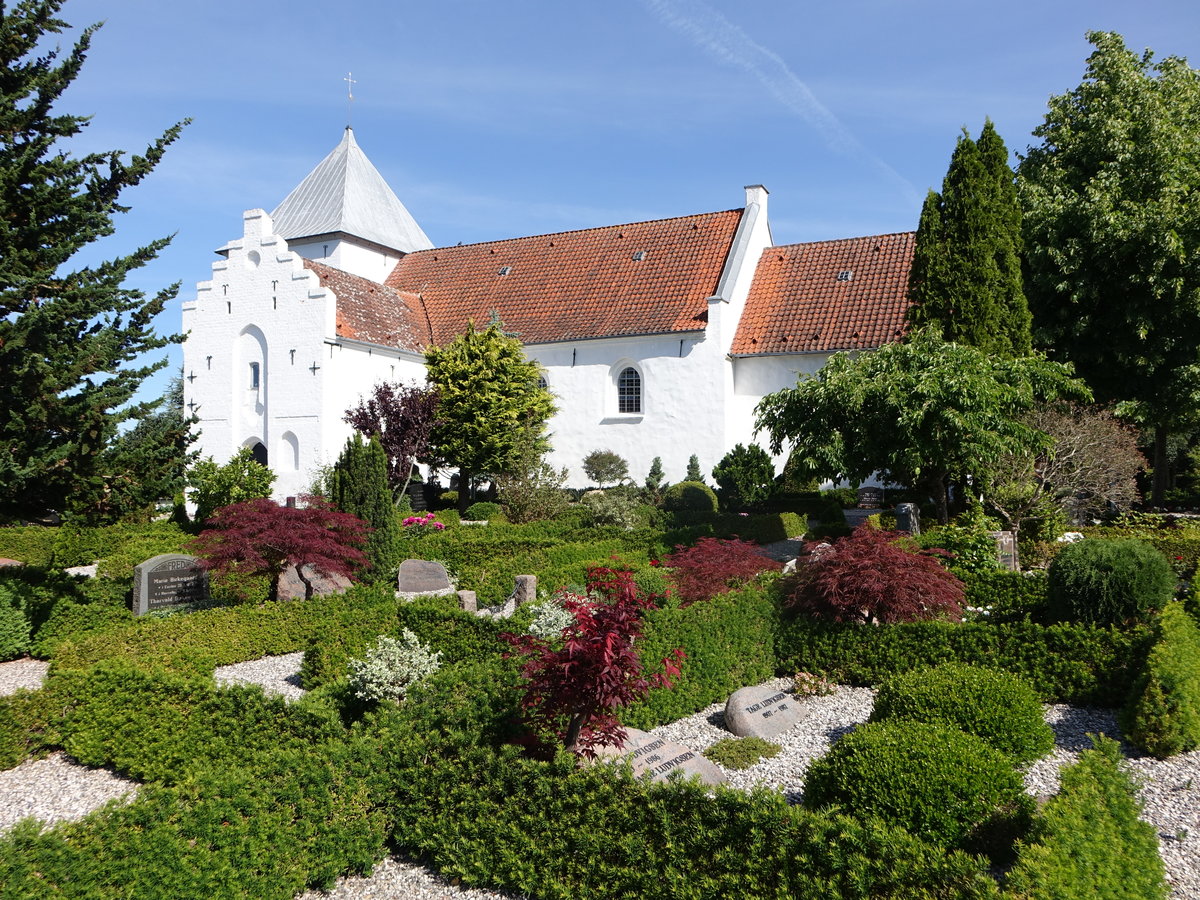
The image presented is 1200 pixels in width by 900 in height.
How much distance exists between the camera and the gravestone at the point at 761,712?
8.27 metres

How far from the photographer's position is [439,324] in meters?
29.2

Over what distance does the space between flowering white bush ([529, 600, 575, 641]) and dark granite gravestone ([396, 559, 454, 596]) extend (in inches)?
174

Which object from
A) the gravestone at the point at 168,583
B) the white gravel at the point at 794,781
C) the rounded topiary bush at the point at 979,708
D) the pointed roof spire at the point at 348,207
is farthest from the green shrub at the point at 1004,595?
the pointed roof spire at the point at 348,207

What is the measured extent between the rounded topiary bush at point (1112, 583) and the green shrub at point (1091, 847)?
14.8 feet

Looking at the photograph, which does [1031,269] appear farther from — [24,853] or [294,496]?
[24,853]

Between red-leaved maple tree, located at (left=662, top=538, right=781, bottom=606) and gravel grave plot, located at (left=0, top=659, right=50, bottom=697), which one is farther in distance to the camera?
red-leaved maple tree, located at (left=662, top=538, right=781, bottom=606)

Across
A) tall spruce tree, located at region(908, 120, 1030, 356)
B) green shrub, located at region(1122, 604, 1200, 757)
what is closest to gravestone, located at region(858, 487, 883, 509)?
tall spruce tree, located at region(908, 120, 1030, 356)

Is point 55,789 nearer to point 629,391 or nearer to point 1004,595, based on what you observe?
point 1004,595

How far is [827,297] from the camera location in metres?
25.5

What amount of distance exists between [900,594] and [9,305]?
974 centimetres

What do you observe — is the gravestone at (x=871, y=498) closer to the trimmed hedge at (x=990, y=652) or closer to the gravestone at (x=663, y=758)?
the trimmed hedge at (x=990, y=652)

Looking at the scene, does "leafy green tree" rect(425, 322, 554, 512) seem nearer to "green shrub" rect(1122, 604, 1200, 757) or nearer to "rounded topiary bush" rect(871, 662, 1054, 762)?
"rounded topiary bush" rect(871, 662, 1054, 762)

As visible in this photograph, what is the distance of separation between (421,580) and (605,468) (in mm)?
12145

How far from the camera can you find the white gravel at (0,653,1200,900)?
5883mm
